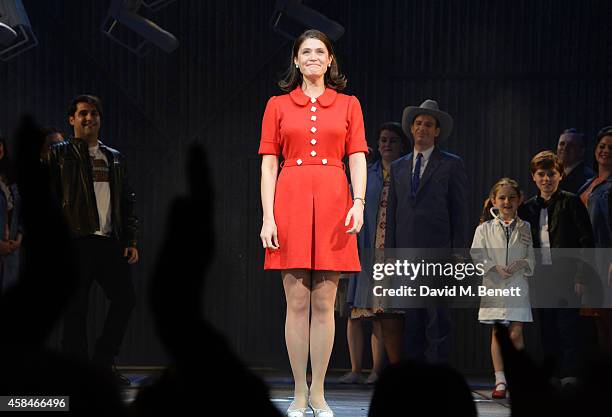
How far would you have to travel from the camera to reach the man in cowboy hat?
4594 mm

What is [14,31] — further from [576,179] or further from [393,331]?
[576,179]

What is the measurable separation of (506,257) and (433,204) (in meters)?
0.44

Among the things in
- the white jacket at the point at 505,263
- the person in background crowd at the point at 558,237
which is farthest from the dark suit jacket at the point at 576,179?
the white jacket at the point at 505,263

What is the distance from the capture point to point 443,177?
15.1 ft

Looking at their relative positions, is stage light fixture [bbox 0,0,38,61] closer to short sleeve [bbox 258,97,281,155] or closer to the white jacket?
short sleeve [bbox 258,97,281,155]

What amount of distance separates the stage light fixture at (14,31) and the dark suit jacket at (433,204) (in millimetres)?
2045

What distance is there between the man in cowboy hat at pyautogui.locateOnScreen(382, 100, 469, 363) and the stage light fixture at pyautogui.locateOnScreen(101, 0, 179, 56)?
1646 millimetres

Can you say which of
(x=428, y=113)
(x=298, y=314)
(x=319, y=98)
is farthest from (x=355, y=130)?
(x=428, y=113)

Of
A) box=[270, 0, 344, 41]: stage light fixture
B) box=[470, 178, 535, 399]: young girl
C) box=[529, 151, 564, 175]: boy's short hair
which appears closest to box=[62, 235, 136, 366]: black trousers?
box=[470, 178, 535, 399]: young girl

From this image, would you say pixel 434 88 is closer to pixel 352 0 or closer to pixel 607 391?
pixel 352 0

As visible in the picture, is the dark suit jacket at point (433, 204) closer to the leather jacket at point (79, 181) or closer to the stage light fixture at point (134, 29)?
the leather jacket at point (79, 181)

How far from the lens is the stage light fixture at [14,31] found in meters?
4.73

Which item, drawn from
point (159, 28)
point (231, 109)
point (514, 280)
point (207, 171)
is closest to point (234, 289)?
point (231, 109)

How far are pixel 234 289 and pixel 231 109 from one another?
3.63 feet
